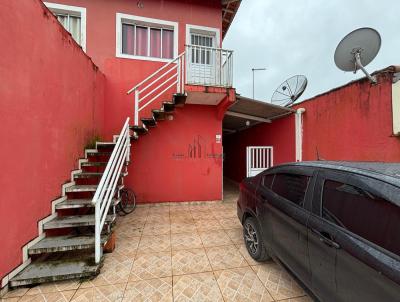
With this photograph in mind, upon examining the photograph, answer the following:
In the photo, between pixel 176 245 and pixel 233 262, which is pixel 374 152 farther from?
pixel 176 245

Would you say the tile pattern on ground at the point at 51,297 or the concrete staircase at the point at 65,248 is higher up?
the concrete staircase at the point at 65,248

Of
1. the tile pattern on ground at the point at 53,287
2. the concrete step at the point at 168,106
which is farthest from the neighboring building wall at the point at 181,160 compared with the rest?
the tile pattern on ground at the point at 53,287

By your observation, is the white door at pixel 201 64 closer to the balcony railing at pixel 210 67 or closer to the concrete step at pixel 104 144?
the balcony railing at pixel 210 67

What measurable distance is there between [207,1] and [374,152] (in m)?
5.92

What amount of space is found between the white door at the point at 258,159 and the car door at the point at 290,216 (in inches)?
131

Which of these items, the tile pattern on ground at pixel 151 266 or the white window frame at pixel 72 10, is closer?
the tile pattern on ground at pixel 151 266

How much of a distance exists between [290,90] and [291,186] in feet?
17.0

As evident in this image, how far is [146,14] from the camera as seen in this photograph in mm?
5316

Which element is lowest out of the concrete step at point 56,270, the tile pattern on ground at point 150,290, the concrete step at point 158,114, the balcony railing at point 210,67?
the tile pattern on ground at point 150,290

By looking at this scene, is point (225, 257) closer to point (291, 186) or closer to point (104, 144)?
point (291, 186)

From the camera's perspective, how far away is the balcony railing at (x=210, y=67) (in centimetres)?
479

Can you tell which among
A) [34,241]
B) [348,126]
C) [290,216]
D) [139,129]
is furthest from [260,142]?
[34,241]

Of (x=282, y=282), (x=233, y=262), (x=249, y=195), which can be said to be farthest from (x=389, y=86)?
(x=233, y=262)

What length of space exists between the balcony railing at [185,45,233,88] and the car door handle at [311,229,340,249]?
3953 mm
